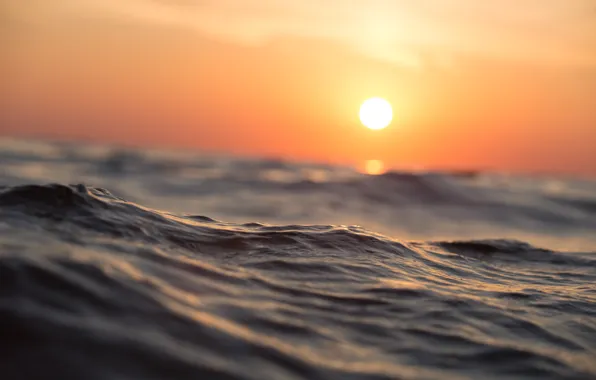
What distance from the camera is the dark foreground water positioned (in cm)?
261

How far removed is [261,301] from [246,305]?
159 millimetres

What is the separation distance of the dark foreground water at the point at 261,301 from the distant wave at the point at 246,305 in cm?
1

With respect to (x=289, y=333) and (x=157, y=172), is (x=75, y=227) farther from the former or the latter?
(x=157, y=172)

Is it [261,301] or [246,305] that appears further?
[261,301]

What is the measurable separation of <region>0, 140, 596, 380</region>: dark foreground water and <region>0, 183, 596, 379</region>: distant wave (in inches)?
0.4

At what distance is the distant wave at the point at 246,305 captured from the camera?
2.60 m

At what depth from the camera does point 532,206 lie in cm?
2195

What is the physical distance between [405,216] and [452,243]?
11.1 metres

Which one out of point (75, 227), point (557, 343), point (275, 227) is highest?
point (275, 227)

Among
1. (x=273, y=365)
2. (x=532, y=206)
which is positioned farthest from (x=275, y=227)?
(x=532, y=206)

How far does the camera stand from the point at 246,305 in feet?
11.3

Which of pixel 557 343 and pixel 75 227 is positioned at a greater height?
pixel 75 227

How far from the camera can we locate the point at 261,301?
11.7 feet

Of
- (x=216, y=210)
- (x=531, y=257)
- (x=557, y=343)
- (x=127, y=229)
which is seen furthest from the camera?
(x=216, y=210)
